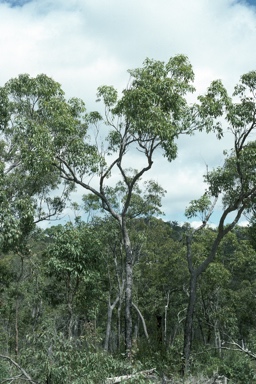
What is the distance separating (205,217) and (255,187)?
2.20m

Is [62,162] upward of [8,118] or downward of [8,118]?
downward

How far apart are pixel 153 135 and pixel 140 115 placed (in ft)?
2.78

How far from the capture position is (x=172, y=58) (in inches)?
574

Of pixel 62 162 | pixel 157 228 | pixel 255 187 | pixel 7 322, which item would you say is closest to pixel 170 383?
pixel 255 187

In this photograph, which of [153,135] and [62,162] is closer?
[153,135]

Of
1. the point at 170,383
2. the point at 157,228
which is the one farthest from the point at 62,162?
the point at 157,228

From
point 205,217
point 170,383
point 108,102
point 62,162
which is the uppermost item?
point 108,102

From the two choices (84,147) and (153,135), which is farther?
(84,147)

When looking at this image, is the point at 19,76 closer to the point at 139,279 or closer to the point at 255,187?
the point at 255,187

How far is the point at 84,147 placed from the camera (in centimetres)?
1543

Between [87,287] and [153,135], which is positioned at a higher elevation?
[153,135]

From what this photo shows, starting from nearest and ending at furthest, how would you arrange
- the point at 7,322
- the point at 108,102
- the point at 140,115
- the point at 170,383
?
the point at 170,383 → the point at 140,115 → the point at 108,102 → the point at 7,322

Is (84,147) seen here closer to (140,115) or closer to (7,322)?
(140,115)

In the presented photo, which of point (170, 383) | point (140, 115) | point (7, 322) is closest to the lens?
point (170, 383)
